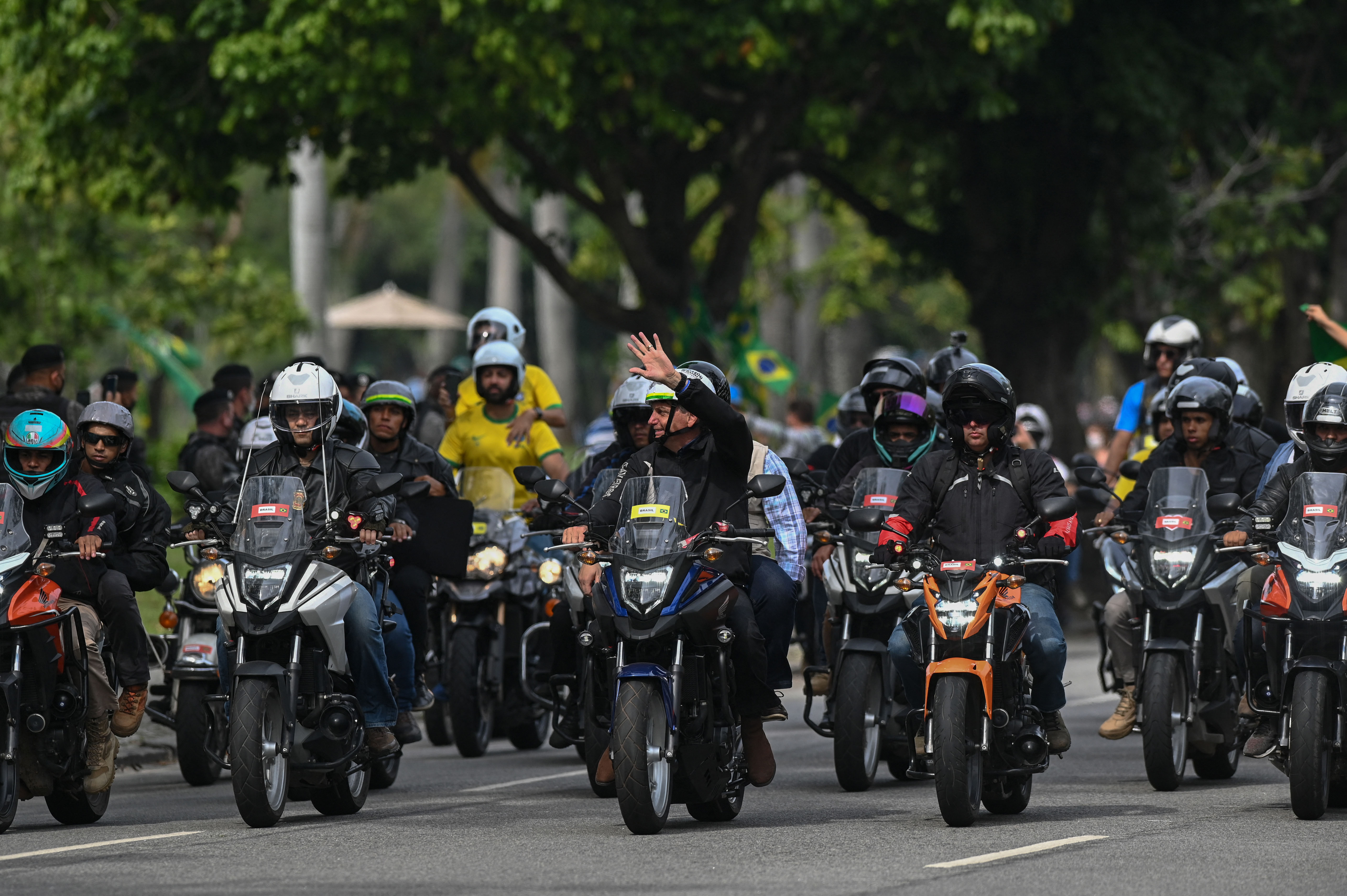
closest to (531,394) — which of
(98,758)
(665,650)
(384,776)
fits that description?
(384,776)

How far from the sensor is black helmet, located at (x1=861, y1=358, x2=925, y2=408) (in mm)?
12203

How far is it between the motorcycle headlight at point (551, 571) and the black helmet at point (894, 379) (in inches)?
82.3

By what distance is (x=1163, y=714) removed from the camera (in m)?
10.5

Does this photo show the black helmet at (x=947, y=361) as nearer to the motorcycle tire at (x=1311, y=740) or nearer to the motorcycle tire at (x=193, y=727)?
the motorcycle tire at (x=1311, y=740)

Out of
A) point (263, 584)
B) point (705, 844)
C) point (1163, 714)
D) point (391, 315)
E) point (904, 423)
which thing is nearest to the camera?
point (705, 844)

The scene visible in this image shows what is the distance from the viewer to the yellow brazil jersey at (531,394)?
1416 cm

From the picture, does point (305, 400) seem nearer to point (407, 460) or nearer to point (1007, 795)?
point (407, 460)

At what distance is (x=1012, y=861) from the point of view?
28.2 feet

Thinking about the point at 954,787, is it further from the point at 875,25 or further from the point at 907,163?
the point at 907,163

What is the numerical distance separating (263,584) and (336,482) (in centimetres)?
91

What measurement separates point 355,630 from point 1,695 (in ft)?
5.01

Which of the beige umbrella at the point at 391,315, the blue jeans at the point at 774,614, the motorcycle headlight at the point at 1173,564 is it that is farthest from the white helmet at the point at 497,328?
the beige umbrella at the point at 391,315

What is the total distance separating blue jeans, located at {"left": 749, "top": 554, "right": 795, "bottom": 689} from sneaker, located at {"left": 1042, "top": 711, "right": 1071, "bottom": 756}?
1.12m

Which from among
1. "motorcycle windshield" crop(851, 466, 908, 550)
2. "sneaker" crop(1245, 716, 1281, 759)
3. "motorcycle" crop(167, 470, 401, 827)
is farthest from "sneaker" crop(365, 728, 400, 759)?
"sneaker" crop(1245, 716, 1281, 759)
